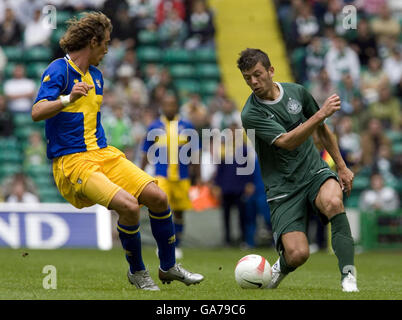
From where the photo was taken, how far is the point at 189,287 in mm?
8188

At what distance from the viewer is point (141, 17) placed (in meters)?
20.7

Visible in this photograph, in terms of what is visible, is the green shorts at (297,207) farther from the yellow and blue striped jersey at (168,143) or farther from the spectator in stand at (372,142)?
the spectator in stand at (372,142)

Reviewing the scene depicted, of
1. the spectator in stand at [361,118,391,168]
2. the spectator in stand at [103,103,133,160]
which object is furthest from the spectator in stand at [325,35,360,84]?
the spectator in stand at [103,103,133,160]

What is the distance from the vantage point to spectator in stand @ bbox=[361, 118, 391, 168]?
Answer: 1719 centimetres

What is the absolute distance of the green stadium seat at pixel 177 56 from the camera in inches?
811

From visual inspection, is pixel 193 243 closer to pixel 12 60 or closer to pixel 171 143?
pixel 171 143

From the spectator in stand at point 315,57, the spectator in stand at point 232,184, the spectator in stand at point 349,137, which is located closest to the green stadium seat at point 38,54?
the spectator in stand at point 232,184

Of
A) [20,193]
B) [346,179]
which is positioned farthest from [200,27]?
[346,179]

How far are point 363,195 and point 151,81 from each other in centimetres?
514

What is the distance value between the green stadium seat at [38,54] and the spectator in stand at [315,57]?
544 centimetres

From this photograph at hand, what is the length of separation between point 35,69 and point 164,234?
12239 mm

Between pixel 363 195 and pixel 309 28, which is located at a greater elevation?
pixel 309 28

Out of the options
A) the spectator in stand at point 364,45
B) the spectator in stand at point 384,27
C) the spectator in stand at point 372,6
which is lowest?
the spectator in stand at point 364,45

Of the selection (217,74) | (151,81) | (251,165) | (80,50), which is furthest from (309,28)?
A: (80,50)
